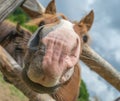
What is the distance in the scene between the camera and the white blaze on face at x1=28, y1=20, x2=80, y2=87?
2098 millimetres

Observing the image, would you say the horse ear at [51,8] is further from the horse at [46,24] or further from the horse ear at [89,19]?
the horse ear at [89,19]

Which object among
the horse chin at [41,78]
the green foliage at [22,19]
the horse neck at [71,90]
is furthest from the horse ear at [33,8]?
the horse chin at [41,78]

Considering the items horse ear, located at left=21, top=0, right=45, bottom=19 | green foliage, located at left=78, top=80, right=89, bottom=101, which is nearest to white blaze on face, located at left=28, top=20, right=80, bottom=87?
horse ear, located at left=21, top=0, right=45, bottom=19

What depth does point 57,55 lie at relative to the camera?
215 centimetres

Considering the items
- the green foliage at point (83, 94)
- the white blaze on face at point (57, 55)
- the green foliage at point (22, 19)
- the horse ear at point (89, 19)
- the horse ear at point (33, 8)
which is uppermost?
the white blaze on face at point (57, 55)

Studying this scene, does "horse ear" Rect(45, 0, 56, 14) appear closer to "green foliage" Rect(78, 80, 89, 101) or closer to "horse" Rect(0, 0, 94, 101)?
"horse" Rect(0, 0, 94, 101)

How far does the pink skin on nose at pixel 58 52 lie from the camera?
2098 millimetres

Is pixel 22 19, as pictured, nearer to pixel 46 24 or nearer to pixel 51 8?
pixel 51 8

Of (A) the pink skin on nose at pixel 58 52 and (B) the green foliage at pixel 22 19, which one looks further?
(B) the green foliage at pixel 22 19

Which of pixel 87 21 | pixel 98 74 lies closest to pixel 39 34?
pixel 87 21

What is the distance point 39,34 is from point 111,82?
166 cm

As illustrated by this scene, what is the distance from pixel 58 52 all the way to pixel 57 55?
0.05ft

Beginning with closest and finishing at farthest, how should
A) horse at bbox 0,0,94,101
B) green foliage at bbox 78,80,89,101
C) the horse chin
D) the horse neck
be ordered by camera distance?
the horse chin
horse at bbox 0,0,94,101
the horse neck
green foliage at bbox 78,80,89,101

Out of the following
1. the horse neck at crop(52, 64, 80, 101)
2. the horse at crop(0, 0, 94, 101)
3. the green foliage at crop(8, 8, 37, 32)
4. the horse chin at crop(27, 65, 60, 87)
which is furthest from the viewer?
the green foliage at crop(8, 8, 37, 32)
